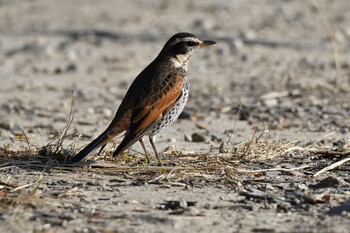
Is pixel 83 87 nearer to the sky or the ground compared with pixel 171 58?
nearer to the ground

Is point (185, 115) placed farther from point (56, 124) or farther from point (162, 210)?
point (162, 210)

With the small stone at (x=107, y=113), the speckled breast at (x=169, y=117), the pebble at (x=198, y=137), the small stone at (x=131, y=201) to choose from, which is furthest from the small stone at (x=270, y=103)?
the small stone at (x=131, y=201)

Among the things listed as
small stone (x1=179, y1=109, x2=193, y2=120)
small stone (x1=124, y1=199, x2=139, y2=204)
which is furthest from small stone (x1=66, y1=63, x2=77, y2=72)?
small stone (x1=124, y1=199, x2=139, y2=204)

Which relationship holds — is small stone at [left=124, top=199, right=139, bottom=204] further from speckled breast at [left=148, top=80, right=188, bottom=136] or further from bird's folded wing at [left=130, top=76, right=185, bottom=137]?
speckled breast at [left=148, top=80, right=188, bottom=136]

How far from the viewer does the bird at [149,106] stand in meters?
7.65

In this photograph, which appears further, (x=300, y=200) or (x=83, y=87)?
(x=83, y=87)

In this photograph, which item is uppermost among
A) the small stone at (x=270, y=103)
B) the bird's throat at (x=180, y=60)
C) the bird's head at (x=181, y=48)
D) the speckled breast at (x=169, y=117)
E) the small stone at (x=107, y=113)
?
the bird's head at (x=181, y=48)

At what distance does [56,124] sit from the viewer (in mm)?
11328

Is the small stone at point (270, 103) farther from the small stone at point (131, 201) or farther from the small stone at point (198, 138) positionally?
the small stone at point (131, 201)

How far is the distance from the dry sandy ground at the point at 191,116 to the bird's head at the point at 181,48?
89 centimetres

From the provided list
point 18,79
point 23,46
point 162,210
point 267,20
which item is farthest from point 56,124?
point 267,20

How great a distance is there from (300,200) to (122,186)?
1400 millimetres

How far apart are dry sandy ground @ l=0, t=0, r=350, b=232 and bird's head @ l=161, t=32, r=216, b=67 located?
887mm

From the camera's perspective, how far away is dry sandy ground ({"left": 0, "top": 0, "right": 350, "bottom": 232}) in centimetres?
623
